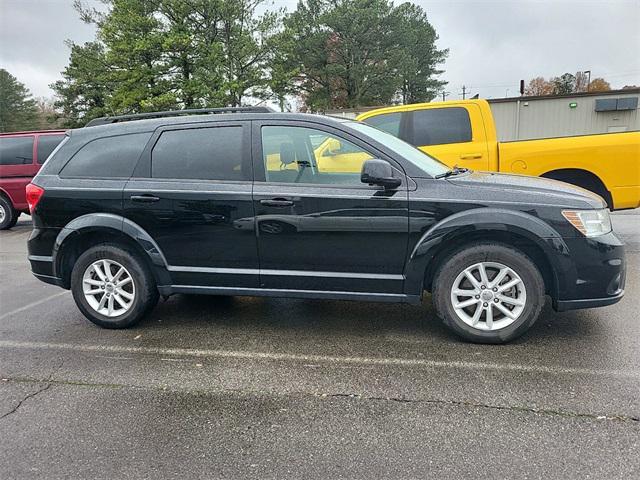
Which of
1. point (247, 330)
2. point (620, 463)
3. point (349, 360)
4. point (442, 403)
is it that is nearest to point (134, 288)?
point (247, 330)

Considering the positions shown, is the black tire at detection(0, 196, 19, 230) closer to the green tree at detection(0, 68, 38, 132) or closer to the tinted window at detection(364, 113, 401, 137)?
the tinted window at detection(364, 113, 401, 137)

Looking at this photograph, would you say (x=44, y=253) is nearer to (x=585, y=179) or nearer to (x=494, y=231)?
(x=494, y=231)

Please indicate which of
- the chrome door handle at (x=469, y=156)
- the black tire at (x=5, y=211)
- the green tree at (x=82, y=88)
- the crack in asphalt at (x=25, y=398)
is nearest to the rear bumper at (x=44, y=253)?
the crack in asphalt at (x=25, y=398)

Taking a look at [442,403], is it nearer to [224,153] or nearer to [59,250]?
[224,153]

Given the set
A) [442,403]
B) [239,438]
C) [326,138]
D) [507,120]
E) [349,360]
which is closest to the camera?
[239,438]

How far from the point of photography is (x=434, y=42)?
171ft

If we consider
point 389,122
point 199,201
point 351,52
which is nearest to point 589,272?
point 199,201

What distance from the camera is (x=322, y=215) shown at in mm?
3697

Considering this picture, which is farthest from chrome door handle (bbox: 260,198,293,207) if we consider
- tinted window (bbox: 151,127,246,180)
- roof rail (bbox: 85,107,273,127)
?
roof rail (bbox: 85,107,273,127)

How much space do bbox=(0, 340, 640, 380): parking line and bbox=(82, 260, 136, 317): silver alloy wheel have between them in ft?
1.31

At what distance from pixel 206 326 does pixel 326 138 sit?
1.94m

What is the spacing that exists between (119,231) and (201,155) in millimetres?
936

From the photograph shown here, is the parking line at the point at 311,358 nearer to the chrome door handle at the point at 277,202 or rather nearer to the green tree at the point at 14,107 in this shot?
the chrome door handle at the point at 277,202

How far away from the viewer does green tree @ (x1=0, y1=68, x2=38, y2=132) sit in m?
53.0
